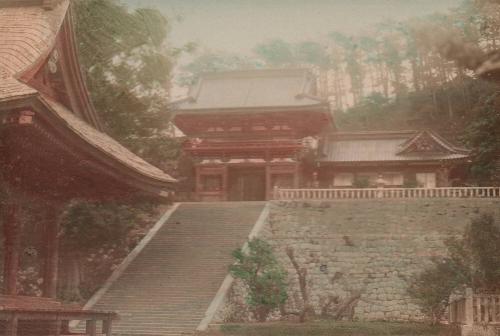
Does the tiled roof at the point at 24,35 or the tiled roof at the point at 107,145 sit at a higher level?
the tiled roof at the point at 24,35

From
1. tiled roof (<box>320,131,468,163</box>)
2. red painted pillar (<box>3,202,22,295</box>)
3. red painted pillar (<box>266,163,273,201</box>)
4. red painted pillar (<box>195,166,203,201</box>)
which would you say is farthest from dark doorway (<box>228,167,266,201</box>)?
red painted pillar (<box>3,202,22,295</box>)

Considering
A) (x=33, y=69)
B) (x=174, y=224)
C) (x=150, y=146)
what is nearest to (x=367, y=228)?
(x=174, y=224)

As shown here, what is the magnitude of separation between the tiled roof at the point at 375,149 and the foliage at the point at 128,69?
1031 cm

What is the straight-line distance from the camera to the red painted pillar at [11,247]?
27.6 feet

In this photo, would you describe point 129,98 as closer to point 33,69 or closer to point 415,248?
point 415,248

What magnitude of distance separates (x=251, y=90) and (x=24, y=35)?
26.0 meters

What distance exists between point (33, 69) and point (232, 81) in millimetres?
28064

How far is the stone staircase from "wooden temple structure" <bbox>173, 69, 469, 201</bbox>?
12.1ft

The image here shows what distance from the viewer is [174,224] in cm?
2677

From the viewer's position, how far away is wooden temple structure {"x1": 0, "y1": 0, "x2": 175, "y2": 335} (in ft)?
24.7

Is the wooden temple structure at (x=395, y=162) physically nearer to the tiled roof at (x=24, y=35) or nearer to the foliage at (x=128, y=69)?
the foliage at (x=128, y=69)

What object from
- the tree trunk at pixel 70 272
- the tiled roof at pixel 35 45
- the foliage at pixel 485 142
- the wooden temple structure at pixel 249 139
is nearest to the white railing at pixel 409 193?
the foliage at pixel 485 142

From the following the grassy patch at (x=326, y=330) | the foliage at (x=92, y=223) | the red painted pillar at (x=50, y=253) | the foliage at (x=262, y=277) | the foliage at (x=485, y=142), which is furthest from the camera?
the foliage at (x=485, y=142)

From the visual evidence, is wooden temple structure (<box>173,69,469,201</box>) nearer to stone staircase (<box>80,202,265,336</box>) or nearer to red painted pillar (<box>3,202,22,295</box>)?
stone staircase (<box>80,202,265,336</box>)
